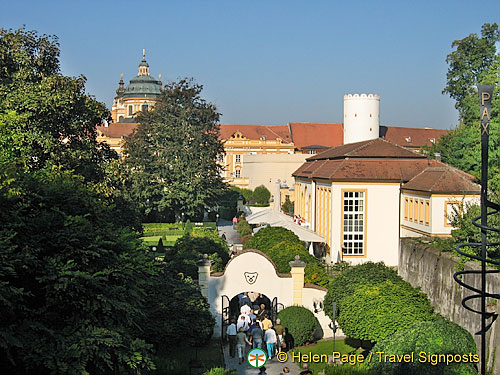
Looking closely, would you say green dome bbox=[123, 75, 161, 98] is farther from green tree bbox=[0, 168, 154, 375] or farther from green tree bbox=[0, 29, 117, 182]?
green tree bbox=[0, 168, 154, 375]

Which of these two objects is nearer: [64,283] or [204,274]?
[64,283]

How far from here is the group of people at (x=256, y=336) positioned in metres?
16.9

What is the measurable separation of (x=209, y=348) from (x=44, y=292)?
30.4ft

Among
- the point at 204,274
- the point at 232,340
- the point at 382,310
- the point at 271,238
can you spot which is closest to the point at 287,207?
the point at 271,238

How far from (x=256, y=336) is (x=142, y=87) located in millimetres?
113261

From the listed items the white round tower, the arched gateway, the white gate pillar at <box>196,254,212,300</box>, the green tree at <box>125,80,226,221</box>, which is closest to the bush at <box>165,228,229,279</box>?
the white gate pillar at <box>196,254,212,300</box>

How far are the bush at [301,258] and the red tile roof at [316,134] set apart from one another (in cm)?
6202

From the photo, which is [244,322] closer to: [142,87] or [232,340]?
[232,340]

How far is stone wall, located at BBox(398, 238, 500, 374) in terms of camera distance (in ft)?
48.2

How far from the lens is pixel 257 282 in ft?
69.3

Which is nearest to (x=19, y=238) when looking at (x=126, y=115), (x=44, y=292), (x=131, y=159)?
(x=44, y=292)

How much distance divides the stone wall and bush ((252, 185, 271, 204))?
46322mm

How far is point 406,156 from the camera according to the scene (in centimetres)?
3191

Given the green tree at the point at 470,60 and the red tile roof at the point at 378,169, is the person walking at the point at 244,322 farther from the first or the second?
the green tree at the point at 470,60
